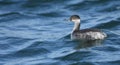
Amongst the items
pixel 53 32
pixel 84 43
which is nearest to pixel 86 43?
pixel 84 43

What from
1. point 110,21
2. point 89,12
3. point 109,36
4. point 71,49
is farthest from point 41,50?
point 89,12

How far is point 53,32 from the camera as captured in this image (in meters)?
23.6

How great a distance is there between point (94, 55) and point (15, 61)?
231 cm

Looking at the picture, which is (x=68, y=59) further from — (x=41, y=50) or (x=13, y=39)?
(x=13, y=39)

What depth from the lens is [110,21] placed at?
24.6m

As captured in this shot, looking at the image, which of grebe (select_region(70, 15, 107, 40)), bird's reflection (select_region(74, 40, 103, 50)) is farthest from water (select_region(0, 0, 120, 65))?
grebe (select_region(70, 15, 107, 40))

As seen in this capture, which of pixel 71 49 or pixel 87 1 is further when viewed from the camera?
pixel 87 1

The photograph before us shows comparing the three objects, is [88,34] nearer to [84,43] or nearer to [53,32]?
[84,43]

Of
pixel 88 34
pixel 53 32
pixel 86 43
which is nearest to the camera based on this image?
pixel 88 34

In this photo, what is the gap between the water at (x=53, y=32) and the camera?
65.5 feet

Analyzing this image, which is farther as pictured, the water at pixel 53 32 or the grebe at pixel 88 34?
the grebe at pixel 88 34

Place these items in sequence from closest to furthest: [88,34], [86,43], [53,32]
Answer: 1. [88,34]
2. [86,43]
3. [53,32]

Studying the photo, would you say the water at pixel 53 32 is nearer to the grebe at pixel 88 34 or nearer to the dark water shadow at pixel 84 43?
the dark water shadow at pixel 84 43

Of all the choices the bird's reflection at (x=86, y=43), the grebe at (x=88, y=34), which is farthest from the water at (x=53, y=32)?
the grebe at (x=88, y=34)
